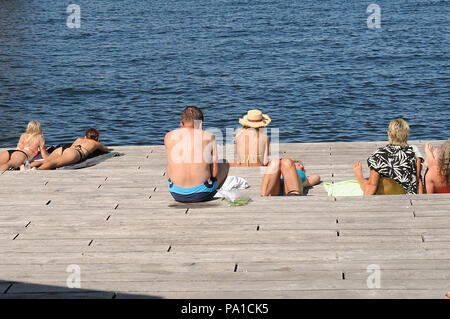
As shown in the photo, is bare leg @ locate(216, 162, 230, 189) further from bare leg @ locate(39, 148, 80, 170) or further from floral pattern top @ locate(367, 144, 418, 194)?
bare leg @ locate(39, 148, 80, 170)

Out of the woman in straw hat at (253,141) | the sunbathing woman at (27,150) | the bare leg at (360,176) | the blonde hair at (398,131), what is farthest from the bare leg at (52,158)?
the blonde hair at (398,131)

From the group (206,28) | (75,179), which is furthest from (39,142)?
(206,28)

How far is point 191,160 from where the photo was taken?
27.6 ft

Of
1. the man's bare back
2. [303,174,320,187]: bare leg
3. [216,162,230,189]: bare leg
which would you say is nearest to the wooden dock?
the man's bare back

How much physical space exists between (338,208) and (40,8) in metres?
52.4

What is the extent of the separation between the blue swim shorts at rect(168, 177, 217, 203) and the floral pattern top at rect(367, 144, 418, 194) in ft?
6.40

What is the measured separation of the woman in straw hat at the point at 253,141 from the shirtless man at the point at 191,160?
101 inches

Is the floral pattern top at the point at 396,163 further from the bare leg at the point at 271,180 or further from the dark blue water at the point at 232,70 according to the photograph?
the dark blue water at the point at 232,70

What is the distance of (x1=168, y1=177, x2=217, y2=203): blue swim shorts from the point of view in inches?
332

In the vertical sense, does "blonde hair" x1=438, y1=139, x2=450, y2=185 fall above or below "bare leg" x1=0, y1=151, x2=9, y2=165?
above

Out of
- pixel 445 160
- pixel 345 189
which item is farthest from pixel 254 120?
pixel 445 160

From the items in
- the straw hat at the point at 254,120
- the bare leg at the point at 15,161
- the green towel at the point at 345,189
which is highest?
the straw hat at the point at 254,120

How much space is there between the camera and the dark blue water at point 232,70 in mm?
24406

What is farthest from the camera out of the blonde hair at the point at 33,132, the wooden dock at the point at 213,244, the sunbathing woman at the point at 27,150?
the blonde hair at the point at 33,132
